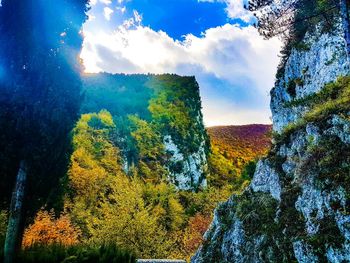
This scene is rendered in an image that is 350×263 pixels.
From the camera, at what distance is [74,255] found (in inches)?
455

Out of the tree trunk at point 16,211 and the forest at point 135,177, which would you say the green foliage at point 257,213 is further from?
the tree trunk at point 16,211

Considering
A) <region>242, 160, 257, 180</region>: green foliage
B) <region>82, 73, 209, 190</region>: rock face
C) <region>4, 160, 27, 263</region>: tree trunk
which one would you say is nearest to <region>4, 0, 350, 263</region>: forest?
<region>4, 160, 27, 263</region>: tree trunk

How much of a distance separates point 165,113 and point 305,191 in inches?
3149

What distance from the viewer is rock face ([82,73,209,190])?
80.2m

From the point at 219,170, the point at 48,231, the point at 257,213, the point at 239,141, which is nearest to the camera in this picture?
the point at 257,213

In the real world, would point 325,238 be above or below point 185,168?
below

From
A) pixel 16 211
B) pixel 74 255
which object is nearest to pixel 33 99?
pixel 16 211

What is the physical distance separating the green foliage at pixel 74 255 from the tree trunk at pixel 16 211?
879 mm

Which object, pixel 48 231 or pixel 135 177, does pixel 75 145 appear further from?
pixel 135 177

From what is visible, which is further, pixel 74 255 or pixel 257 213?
pixel 257 213

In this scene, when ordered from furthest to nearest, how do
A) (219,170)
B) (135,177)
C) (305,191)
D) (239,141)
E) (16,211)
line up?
(239,141) → (219,170) → (135,177) → (305,191) → (16,211)

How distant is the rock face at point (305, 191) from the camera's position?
1204 cm

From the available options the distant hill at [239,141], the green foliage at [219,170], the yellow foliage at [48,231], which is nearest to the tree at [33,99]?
the yellow foliage at [48,231]

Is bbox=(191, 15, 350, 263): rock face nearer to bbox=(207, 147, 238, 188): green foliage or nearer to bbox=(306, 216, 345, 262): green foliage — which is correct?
bbox=(306, 216, 345, 262): green foliage
